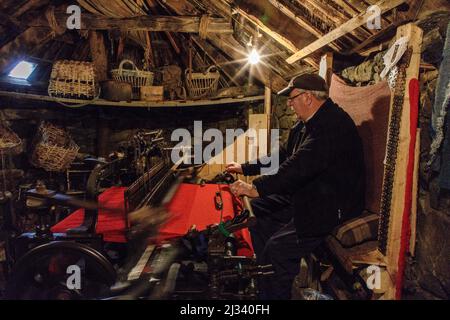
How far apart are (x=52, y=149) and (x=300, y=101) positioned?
6541 mm

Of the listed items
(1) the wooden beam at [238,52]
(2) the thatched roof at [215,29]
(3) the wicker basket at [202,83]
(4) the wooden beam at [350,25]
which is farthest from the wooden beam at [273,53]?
(3) the wicker basket at [202,83]

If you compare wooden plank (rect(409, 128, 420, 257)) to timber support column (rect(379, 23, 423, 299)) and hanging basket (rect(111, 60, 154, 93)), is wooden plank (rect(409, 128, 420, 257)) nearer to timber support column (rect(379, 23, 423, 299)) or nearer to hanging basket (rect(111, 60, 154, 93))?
timber support column (rect(379, 23, 423, 299))

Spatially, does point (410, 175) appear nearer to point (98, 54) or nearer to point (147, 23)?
point (147, 23)

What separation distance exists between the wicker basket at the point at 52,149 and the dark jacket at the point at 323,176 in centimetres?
618

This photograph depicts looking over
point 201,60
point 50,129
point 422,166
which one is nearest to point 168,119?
point 201,60

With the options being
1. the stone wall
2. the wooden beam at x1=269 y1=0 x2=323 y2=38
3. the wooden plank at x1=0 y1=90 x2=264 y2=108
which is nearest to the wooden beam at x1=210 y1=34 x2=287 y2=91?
the wooden plank at x1=0 y1=90 x2=264 y2=108

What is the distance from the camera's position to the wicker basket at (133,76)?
8.39 metres

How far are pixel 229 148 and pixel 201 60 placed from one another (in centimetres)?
325

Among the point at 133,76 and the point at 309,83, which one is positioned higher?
the point at 133,76

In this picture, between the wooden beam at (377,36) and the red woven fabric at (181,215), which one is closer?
the wooden beam at (377,36)

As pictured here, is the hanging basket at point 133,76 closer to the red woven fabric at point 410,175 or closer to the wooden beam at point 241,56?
the wooden beam at point 241,56

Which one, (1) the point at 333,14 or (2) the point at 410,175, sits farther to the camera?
(1) the point at 333,14

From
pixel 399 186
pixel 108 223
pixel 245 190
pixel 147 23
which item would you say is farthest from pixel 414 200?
pixel 147 23

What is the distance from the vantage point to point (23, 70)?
26.3 feet
